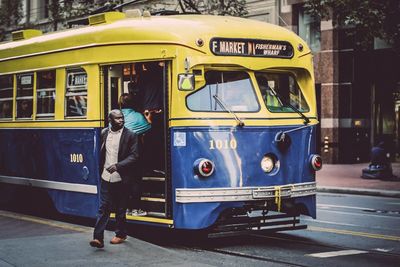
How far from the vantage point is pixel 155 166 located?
12.0 m

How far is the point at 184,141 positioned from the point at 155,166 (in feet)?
4.17

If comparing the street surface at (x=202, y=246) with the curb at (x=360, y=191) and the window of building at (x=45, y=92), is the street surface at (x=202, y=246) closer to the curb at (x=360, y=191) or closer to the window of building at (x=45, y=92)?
the window of building at (x=45, y=92)

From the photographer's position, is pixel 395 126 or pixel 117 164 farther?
pixel 395 126

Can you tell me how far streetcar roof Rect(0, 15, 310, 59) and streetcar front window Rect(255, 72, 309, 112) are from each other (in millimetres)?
538

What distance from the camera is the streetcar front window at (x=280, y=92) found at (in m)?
11.6

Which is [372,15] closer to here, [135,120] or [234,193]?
[135,120]

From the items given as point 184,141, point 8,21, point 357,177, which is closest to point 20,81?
point 184,141

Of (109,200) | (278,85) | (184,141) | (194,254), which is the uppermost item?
(278,85)

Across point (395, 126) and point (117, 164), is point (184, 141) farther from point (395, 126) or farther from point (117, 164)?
point (395, 126)

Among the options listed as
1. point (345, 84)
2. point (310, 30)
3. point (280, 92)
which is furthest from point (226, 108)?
point (310, 30)

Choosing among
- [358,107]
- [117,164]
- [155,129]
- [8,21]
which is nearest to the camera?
[117,164]

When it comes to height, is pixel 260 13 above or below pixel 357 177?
above

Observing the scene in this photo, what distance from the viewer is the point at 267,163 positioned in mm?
11242

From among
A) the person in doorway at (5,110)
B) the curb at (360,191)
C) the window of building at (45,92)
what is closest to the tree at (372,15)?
the curb at (360,191)
